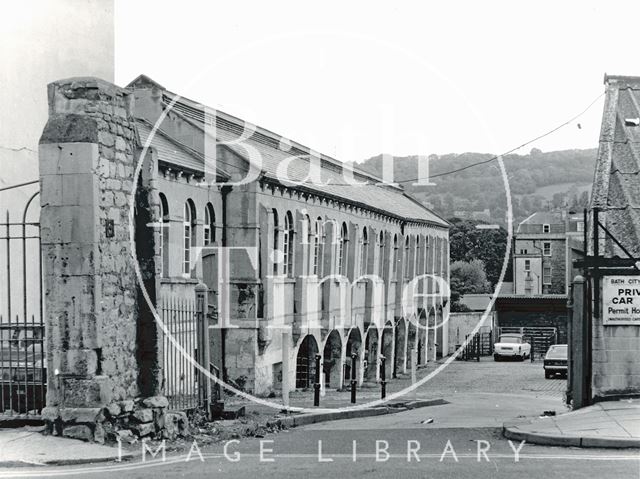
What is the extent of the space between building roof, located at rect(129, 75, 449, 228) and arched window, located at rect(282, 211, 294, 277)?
1251 mm

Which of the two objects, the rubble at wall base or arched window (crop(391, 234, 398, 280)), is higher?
arched window (crop(391, 234, 398, 280))

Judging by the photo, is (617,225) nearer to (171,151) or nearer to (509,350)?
(171,151)

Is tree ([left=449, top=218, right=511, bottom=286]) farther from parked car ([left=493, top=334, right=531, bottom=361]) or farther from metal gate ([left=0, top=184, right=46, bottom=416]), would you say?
metal gate ([left=0, top=184, right=46, bottom=416])

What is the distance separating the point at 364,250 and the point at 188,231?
1685 centimetres

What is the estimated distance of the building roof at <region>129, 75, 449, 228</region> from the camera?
27.4 metres

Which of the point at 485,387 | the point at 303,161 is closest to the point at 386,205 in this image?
the point at 303,161

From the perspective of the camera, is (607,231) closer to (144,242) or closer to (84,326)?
(144,242)

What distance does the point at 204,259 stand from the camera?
2567 centimetres

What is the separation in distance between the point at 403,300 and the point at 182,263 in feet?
85.9

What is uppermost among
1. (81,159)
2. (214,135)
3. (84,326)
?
(214,135)

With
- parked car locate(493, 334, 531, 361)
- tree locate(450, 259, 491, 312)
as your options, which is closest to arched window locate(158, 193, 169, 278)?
parked car locate(493, 334, 531, 361)

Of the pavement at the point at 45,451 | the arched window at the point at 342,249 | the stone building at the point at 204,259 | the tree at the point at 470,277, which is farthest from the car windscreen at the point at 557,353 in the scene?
the tree at the point at 470,277

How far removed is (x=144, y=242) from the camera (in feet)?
43.2

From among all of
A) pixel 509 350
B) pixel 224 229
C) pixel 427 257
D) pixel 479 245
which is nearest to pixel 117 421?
pixel 224 229
